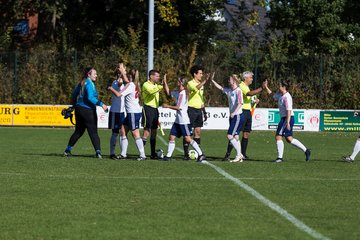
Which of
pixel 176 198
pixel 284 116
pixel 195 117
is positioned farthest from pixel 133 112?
pixel 176 198

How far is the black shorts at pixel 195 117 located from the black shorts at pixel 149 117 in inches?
33.1

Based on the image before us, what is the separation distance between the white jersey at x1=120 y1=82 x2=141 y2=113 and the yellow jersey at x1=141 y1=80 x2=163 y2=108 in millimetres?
239

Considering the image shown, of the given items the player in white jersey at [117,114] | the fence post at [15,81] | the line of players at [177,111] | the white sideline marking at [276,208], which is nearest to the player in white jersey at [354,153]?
the line of players at [177,111]

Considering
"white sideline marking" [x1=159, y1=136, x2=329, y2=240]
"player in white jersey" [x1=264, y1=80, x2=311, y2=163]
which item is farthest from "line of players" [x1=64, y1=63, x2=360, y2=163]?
"white sideline marking" [x1=159, y1=136, x2=329, y2=240]

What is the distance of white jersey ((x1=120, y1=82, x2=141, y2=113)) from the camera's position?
1788cm

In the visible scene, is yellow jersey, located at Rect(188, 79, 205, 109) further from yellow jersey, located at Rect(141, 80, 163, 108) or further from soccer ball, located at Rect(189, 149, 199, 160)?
soccer ball, located at Rect(189, 149, 199, 160)

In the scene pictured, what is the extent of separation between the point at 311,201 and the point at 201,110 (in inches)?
319

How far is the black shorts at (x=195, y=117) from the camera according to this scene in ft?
62.2

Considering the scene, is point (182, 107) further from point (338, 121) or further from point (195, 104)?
point (338, 121)

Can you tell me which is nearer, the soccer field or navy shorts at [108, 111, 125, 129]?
the soccer field

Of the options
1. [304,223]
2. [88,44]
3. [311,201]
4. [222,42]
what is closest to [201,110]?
[311,201]

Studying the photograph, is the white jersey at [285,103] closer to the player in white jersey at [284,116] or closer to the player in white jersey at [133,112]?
the player in white jersey at [284,116]

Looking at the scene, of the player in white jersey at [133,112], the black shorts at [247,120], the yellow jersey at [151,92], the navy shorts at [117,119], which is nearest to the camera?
the player in white jersey at [133,112]

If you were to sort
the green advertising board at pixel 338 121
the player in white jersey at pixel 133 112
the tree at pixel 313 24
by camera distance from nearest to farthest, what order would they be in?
the player in white jersey at pixel 133 112
the green advertising board at pixel 338 121
the tree at pixel 313 24
